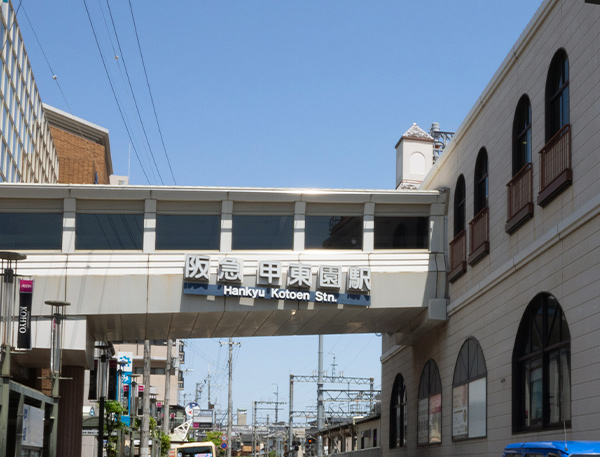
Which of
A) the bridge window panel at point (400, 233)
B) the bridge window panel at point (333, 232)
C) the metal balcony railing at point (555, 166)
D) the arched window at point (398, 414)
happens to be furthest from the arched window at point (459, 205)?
the arched window at point (398, 414)

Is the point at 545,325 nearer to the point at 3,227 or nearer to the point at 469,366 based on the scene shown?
the point at 469,366

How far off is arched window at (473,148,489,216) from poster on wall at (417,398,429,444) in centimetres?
825

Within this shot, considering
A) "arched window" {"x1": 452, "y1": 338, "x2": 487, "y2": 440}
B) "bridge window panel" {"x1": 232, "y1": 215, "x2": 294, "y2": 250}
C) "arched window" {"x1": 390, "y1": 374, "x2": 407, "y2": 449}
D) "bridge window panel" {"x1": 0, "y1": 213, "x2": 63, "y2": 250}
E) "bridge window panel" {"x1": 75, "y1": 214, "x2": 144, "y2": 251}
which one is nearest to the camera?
"arched window" {"x1": 452, "y1": 338, "x2": 487, "y2": 440}

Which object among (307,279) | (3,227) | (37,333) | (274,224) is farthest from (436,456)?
(3,227)

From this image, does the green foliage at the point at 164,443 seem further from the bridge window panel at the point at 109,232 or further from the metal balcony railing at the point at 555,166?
the metal balcony railing at the point at 555,166

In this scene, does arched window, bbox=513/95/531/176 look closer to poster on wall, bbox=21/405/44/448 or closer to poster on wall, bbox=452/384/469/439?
poster on wall, bbox=452/384/469/439

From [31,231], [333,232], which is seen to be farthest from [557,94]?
[31,231]

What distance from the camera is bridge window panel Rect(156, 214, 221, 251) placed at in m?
27.3

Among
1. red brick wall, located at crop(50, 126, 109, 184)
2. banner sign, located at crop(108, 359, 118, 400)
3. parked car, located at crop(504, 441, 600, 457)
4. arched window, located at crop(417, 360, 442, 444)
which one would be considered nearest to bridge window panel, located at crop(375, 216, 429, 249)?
arched window, located at crop(417, 360, 442, 444)

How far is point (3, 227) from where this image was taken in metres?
26.9

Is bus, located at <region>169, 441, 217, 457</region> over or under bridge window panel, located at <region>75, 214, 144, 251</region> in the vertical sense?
under

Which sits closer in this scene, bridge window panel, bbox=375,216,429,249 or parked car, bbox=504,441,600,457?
parked car, bbox=504,441,600,457

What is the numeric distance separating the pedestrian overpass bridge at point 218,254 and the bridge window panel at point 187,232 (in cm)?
3

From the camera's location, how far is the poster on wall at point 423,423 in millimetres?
30250
